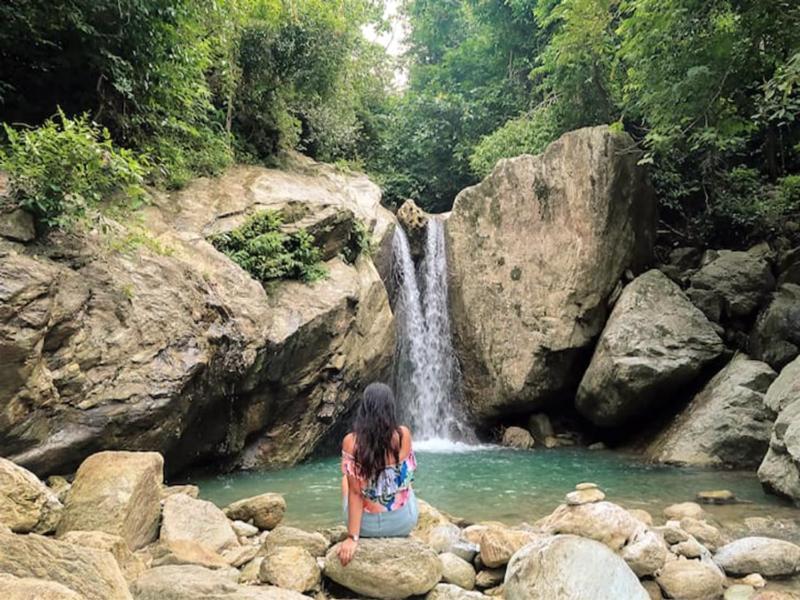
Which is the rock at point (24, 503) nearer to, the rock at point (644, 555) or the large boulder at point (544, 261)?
the rock at point (644, 555)

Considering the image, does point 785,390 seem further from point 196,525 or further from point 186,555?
point 186,555

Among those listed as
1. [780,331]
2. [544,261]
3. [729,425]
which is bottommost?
[729,425]

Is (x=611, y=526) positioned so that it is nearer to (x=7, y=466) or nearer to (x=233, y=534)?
(x=233, y=534)

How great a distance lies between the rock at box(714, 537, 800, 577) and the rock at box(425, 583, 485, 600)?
253 centimetres

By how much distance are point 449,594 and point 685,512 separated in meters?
4.16

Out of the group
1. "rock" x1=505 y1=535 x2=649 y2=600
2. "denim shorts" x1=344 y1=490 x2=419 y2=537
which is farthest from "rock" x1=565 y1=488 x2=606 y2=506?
"denim shorts" x1=344 y1=490 x2=419 y2=537

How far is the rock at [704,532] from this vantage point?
5570 mm

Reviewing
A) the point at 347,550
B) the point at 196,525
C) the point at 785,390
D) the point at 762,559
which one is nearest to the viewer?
the point at 347,550

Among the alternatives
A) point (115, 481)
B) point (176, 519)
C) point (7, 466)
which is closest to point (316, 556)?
point (176, 519)

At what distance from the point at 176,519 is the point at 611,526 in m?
3.59

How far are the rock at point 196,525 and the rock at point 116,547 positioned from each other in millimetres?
1093

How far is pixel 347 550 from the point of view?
367 centimetres

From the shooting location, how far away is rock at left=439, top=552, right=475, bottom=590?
14.0 feet

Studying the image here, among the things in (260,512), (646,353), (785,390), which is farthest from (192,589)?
(646,353)
